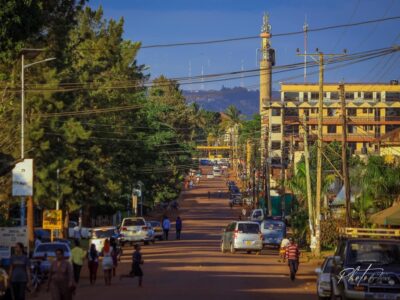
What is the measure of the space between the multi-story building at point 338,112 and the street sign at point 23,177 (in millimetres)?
88961

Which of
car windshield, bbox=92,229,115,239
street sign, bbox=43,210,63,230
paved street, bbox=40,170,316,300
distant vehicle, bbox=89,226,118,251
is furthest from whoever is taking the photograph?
car windshield, bbox=92,229,115,239

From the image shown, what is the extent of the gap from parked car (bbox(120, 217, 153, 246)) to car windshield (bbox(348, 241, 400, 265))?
36.7 meters

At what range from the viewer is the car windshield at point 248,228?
166ft

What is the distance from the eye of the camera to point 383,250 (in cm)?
2155

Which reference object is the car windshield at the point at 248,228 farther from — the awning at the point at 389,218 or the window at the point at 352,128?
the window at the point at 352,128

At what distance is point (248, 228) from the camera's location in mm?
50844

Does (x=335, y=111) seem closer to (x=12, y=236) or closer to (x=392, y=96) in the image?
(x=392, y=96)

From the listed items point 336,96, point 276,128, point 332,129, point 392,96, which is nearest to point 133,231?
point 332,129

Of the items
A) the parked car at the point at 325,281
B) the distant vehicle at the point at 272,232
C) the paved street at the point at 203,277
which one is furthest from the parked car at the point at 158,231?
the parked car at the point at 325,281

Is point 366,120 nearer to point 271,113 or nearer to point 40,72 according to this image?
point 271,113

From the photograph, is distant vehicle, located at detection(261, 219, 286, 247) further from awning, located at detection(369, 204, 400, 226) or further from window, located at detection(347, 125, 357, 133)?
window, located at detection(347, 125, 357, 133)

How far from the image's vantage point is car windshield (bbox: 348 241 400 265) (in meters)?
21.4

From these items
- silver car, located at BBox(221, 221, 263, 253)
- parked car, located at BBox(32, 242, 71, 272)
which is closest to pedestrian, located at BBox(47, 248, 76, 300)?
parked car, located at BBox(32, 242, 71, 272)

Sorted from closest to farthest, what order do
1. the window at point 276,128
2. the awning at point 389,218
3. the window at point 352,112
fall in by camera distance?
the awning at point 389,218 < the window at point 352,112 < the window at point 276,128
